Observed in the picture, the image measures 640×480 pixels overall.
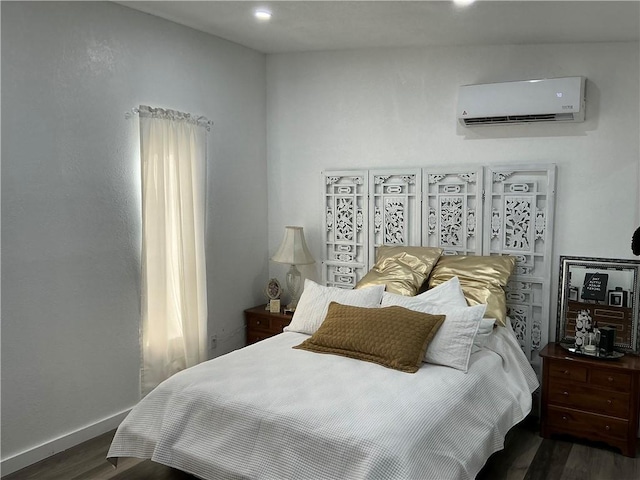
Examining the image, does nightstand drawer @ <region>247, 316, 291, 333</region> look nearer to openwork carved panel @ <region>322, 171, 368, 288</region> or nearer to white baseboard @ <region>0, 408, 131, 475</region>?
openwork carved panel @ <region>322, 171, 368, 288</region>

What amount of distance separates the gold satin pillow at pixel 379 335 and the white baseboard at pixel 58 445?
1.33 metres

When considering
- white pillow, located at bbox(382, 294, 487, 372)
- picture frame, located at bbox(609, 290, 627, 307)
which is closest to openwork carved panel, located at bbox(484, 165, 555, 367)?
picture frame, located at bbox(609, 290, 627, 307)

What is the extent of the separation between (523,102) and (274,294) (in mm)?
2352

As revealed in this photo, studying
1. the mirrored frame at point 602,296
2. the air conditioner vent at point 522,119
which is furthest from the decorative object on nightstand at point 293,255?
the mirrored frame at point 602,296

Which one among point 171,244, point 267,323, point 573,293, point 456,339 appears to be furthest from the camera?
point 267,323

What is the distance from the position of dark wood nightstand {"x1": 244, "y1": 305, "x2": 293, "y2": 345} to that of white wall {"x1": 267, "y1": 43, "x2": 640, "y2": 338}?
1.55 ft

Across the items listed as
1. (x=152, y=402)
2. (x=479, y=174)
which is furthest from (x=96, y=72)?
(x=479, y=174)

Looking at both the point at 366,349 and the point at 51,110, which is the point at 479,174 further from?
the point at 51,110

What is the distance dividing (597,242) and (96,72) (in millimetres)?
3298

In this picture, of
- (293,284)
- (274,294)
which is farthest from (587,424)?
(274,294)

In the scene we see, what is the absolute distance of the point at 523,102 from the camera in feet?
11.9

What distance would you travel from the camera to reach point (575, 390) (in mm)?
3295

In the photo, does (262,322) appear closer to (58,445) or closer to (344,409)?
(58,445)

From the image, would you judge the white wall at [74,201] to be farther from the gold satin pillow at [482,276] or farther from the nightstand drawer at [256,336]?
the gold satin pillow at [482,276]
